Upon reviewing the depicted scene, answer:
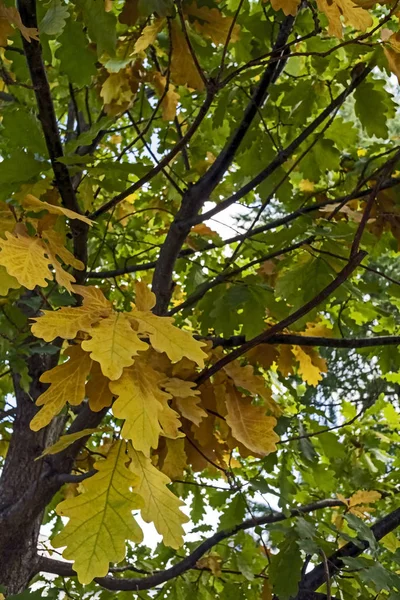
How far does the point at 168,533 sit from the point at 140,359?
206mm

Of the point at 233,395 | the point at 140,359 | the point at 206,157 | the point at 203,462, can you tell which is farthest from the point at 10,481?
the point at 206,157

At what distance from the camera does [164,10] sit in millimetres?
880

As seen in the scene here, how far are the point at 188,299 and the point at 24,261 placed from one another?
834 millimetres

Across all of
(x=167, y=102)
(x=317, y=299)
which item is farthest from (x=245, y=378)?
(x=167, y=102)

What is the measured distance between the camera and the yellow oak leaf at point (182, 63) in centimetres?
112

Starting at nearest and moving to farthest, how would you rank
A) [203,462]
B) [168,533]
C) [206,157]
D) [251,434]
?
1. [168,533]
2. [251,434]
3. [203,462]
4. [206,157]

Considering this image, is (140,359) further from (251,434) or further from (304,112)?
(304,112)

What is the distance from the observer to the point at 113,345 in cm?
58

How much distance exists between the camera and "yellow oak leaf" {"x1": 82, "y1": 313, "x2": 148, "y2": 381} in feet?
1.82

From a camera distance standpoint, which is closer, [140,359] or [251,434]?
[140,359]

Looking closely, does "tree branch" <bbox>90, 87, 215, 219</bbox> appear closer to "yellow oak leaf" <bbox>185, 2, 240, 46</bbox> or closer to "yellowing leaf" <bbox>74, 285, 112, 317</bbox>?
"yellow oak leaf" <bbox>185, 2, 240, 46</bbox>

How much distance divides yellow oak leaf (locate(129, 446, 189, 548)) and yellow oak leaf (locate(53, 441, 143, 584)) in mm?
16

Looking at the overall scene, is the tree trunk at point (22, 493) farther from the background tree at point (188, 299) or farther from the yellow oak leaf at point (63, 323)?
the yellow oak leaf at point (63, 323)

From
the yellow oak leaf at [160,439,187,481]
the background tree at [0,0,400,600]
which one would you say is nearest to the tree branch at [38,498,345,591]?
the background tree at [0,0,400,600]
